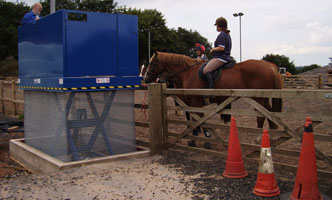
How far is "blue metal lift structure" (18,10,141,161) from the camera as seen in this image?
588 cm

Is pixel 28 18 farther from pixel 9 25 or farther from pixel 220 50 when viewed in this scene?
pixel 9 25

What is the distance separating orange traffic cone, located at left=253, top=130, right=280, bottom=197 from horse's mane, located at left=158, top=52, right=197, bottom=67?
14.3 ft

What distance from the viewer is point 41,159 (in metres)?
6.48

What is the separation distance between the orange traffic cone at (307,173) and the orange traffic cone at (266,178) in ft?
0.89

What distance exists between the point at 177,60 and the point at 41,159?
389 cm

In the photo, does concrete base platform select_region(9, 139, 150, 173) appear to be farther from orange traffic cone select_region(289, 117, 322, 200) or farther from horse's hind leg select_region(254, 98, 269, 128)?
orange traffic cone select_region(289, 117, 322, 200)

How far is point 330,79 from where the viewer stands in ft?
104

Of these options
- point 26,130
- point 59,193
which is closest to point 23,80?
point 26,130

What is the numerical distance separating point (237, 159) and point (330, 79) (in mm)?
30827

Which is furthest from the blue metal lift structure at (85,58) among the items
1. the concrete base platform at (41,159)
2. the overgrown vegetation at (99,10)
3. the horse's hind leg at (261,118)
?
the overgrown vegetation at (99,10)

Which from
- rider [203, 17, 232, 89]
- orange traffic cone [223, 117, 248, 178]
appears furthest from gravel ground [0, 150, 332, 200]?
rider [203, 17, 232, 89]

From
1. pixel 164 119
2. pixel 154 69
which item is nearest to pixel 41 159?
pixel 164 119

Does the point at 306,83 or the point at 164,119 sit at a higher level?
the point at 306,83

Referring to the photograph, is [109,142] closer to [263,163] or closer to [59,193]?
[59,193]
